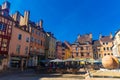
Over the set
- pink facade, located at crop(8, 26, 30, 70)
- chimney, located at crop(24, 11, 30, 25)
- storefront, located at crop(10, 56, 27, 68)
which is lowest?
storefront, located at crop(10, 56, 27, 68)

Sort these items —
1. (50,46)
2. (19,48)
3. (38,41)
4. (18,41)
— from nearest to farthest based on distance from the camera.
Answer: (18,41)
(19,48)
(38,41)
(50,46)

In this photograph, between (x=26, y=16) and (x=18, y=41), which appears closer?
(x=18, y=41)

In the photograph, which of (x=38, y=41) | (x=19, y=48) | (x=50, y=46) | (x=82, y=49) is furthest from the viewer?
(x=82, y=49)

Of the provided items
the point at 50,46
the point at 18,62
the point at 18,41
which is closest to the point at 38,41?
the point at 50,46

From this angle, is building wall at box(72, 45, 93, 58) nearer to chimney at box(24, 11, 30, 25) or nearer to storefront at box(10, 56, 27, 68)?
chimney at box(24, 11, 30, 25)

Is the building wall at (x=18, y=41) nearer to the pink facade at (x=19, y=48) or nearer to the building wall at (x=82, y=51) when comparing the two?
the pink facade at (x=19, y=48)

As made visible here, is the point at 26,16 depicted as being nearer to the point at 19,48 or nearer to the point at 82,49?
the point at 19,48

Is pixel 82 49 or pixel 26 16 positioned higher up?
pixel 26 16

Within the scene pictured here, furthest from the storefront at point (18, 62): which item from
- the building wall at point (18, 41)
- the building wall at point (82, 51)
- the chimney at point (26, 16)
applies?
the building wall at point (82, 51)

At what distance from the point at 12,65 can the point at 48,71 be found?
877cm

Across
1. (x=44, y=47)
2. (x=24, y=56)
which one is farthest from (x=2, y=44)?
(x=44, y=47)

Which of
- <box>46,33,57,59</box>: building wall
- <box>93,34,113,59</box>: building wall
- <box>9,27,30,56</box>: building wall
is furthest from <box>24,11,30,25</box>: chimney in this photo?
<box>93,34,113,59</box>: building wall

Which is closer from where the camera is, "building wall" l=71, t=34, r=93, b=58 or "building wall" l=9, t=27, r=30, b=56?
"building wall" l=9, t=27, r=30, b=56

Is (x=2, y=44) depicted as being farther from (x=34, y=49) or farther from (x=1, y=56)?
(x=34, y=49)
